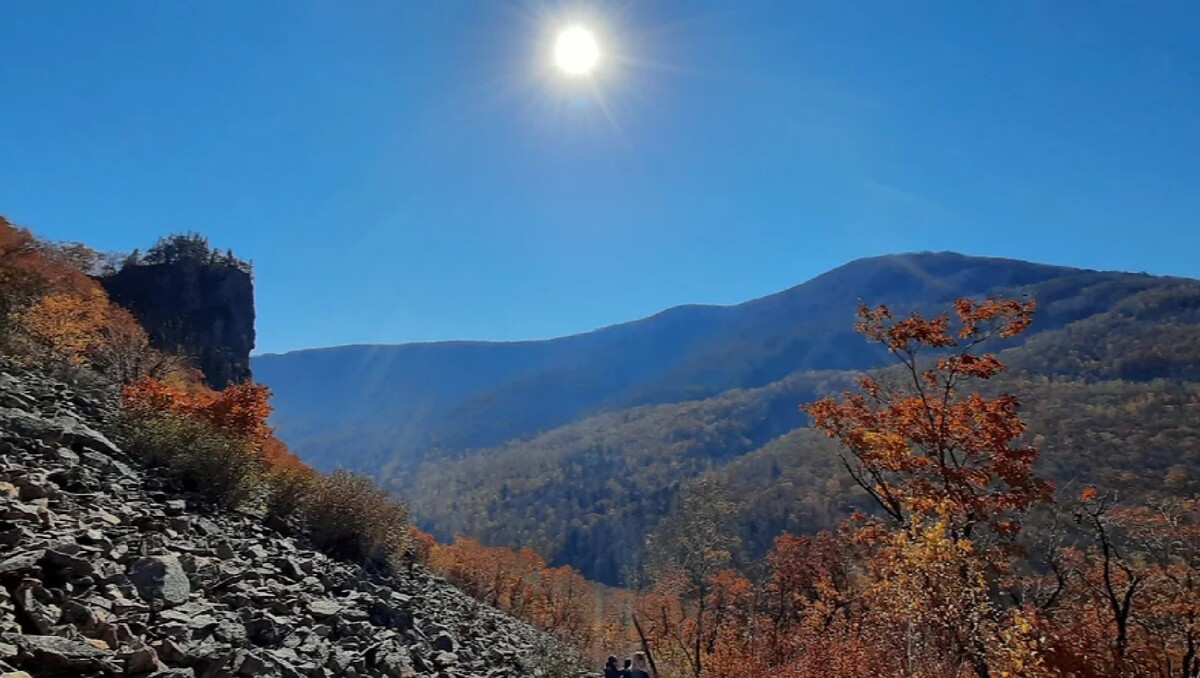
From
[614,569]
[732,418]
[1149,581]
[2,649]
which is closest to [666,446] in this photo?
[732,418]

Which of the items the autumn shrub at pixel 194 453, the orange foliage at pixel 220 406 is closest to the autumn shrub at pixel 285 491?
the orange foliage at pixel 220 406

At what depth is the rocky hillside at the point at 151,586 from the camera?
6.42 m

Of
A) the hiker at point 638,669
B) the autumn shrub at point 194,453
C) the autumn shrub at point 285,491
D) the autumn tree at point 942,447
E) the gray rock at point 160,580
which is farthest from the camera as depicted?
the autumn shrub at point 285,491

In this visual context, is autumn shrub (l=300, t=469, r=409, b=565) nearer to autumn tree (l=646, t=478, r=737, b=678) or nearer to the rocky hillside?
the rocky hillside

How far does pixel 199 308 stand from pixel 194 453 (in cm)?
4213

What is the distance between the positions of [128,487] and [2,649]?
6400 millimetres

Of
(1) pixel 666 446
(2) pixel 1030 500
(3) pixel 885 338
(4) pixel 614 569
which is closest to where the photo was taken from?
(2) pixel 1030 500

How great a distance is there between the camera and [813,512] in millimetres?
87562

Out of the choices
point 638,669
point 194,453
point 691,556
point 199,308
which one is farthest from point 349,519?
point 691,556

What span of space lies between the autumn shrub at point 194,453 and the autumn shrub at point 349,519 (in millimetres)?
1877

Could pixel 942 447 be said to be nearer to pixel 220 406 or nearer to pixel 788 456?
pixel 220 406

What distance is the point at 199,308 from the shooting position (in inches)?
1943

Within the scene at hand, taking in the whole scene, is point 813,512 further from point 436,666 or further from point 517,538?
point 436,666

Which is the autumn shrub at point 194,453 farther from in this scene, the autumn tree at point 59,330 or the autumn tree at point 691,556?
the autumn tree at point 691,556
